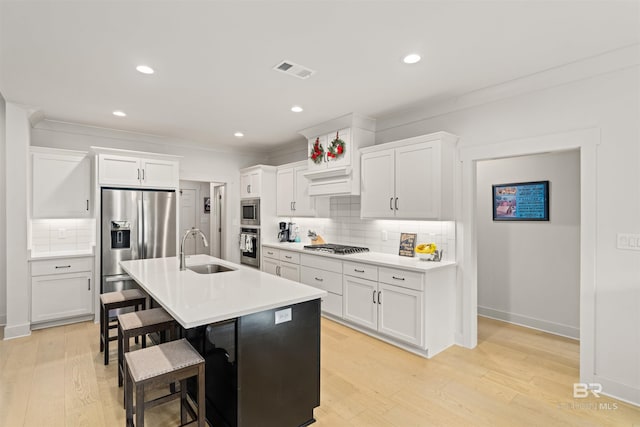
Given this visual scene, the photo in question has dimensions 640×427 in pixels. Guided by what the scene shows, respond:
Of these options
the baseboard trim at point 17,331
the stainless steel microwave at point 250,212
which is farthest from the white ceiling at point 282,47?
the baseboard trim at point 17,331

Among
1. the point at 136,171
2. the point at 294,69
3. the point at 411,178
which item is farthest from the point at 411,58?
the point at 136,171

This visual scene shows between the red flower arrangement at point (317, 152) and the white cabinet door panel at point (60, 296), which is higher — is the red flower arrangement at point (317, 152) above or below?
above

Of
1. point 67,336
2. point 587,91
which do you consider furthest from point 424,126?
point 67,336

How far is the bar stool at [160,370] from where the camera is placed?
1693 mm

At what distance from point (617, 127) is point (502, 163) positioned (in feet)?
5.51

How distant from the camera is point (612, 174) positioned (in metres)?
2.46

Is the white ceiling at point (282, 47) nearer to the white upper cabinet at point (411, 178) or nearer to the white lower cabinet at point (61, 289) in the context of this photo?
the white upper cabinet at point (411, 178)

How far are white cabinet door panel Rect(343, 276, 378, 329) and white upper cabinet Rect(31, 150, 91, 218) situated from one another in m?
3.60

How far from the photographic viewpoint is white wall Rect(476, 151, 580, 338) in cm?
360

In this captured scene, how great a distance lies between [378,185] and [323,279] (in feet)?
4.60

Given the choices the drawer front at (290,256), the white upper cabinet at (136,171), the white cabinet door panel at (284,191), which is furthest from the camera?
the white cabinet door panel at (284,191)

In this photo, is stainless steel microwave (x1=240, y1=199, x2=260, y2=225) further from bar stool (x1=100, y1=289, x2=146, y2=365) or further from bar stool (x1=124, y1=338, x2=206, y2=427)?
bar stool (x1=124, y1=338, x2=206, y2=427)

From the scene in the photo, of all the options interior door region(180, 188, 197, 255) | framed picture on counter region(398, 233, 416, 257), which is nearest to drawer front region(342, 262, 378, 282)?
framed picture on counter region(398, 233, 416, 257)

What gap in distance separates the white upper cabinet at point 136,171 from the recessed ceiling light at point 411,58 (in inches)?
140
